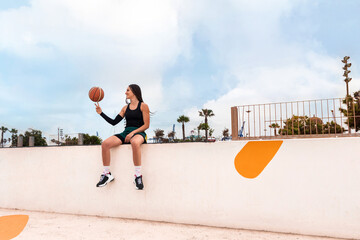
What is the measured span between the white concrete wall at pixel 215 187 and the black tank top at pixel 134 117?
1.49ft

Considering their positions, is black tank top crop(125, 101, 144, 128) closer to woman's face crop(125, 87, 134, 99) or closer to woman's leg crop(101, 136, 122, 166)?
woman's face crop(125, 87, 134, 99)

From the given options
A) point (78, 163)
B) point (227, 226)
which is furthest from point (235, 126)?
point (78, 163)

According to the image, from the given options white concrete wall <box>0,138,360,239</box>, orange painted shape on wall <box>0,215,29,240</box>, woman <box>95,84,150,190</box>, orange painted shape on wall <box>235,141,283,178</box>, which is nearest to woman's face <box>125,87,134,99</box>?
woman <box>95,84,150,190</box>

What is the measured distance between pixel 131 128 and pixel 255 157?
2.06 m

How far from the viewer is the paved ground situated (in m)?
3.50

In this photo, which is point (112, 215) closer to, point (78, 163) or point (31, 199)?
point (78, 163)

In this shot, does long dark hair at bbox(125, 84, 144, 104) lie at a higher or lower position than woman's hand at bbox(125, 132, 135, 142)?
higher

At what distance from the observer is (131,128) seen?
174 inches

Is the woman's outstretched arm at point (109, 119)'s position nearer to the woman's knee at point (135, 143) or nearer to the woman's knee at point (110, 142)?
the woman's knee at point (110, 142)

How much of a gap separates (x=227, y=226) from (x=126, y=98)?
263 cm

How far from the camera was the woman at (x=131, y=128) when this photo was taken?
13.9 feet

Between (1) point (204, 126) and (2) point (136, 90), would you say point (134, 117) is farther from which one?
(1) point (204, 126)

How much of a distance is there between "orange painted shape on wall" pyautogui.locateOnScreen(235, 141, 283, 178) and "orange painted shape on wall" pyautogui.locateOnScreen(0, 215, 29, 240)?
11.2 ft

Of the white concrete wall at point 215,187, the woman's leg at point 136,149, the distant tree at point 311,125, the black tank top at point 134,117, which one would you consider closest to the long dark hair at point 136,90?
the black tank top at point 134,117
